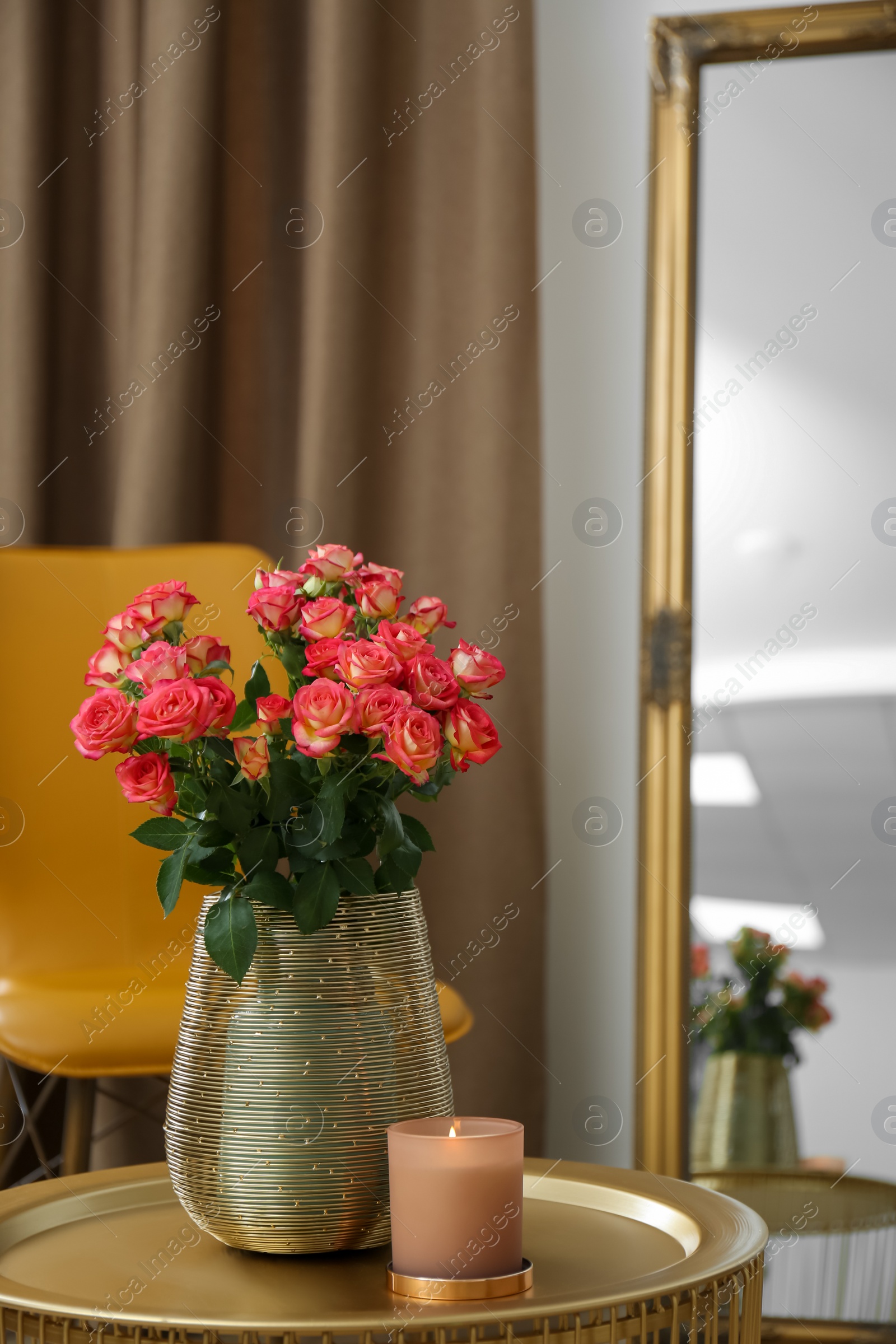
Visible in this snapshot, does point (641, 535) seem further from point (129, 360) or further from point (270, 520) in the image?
point (129, 360)

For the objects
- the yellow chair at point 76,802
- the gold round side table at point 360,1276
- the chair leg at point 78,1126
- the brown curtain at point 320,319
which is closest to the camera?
the gold round side table at point 360,1276

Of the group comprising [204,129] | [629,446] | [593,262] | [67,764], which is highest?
[204,129]

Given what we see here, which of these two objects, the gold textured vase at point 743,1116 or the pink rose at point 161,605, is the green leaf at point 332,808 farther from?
the gold textured vase at point 743,1116

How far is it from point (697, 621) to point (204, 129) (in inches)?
39.5

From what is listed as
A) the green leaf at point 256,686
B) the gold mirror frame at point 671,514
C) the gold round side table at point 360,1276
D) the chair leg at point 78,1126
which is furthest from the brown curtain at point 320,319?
the green leaf at point 256,686

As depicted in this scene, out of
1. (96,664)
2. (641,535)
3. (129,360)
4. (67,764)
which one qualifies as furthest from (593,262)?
(96,664)

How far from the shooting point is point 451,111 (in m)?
1.95

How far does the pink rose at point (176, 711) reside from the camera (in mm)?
746

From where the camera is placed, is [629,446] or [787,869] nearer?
[787,869]

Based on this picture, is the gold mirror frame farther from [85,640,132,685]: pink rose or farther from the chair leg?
[85,640,132,685]: pink rose

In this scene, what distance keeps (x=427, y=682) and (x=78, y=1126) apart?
3.06ft

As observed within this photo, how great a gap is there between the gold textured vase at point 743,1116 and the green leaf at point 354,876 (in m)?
1.13

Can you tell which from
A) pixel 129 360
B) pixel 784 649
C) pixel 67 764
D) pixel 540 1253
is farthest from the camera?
pixel 129 360

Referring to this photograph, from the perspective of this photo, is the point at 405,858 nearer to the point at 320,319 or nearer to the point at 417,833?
the point at 417,833
